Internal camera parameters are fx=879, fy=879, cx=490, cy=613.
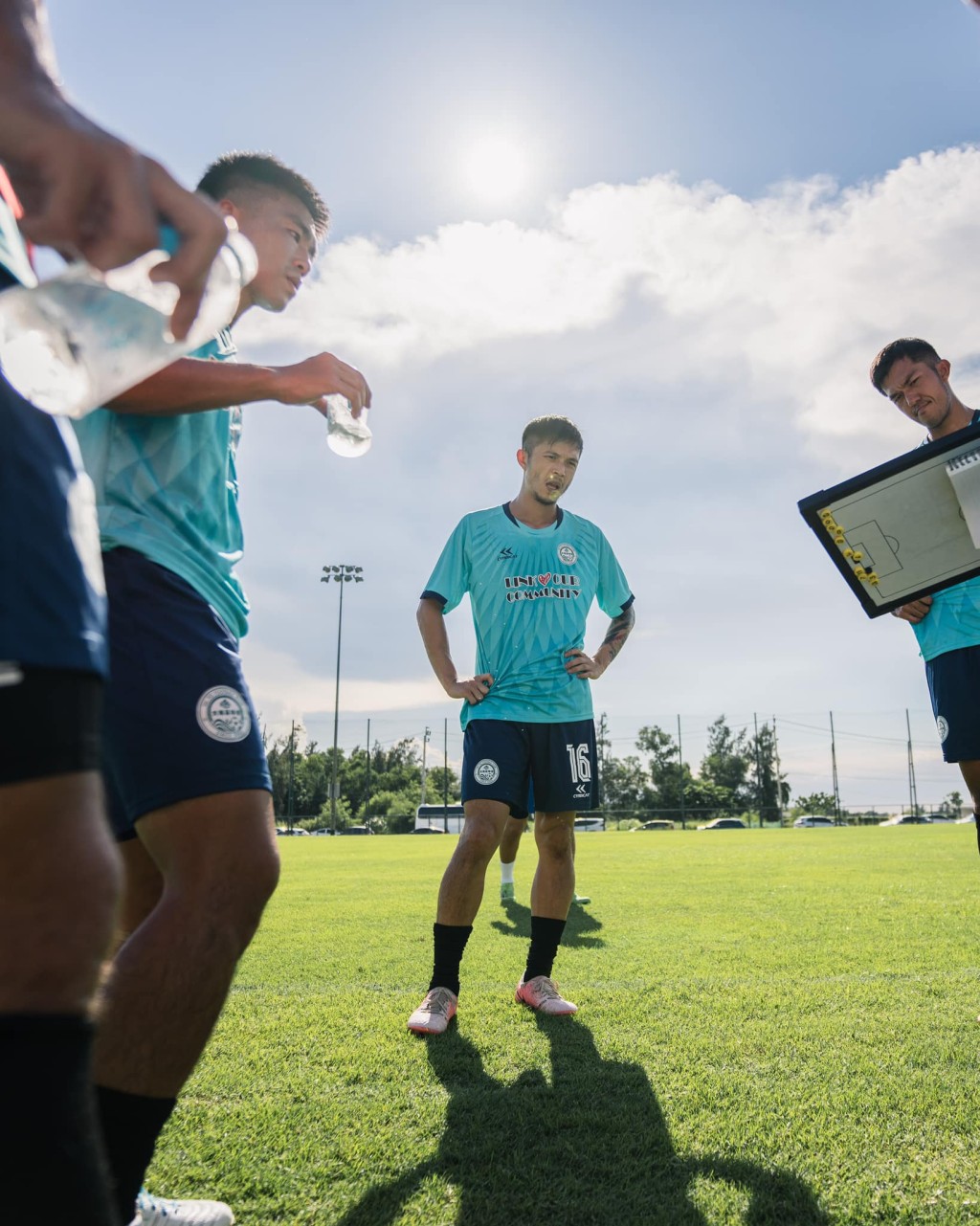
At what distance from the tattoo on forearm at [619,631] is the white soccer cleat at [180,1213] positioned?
3420 millimetres

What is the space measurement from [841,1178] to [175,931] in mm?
1722

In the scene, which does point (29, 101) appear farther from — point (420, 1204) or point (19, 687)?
point (420, 1204)

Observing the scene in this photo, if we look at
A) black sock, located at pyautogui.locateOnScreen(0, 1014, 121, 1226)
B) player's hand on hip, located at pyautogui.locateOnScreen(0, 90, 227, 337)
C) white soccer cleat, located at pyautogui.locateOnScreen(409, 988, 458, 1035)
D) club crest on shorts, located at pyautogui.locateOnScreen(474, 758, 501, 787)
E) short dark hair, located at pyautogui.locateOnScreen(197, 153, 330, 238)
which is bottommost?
white soccer cleat, located at pyautogui.locateOnScreen(409, 988, 458, 1035)

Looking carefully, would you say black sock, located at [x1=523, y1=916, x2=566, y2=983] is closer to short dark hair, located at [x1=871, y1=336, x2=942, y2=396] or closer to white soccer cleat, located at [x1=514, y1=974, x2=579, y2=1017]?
white soccer cleat, located at [x1=514, y1=974, x2=579, y2=1017]

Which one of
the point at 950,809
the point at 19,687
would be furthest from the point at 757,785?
the point at 19,687

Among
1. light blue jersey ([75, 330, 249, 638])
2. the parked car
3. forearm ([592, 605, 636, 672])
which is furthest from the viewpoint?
the parked car

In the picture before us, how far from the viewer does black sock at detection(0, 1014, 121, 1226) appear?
889 millimetres

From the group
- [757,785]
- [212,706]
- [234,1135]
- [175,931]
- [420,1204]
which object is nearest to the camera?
[175,931]

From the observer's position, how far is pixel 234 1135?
2.41 meters

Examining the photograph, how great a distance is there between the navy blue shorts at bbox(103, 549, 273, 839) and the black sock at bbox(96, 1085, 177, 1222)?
0.50 m

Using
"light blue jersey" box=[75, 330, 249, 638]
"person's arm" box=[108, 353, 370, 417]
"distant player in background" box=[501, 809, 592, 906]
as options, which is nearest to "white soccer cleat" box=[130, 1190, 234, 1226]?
"light blue jersey" box=[75, 330, 249, 638]

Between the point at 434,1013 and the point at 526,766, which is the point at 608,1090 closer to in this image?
the point at 434,1013

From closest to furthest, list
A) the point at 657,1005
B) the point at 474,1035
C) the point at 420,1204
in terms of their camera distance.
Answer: the point at 420,1204
the point at 474,1035
the point at 657,1005

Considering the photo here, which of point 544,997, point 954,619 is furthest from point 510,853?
point 954,619
